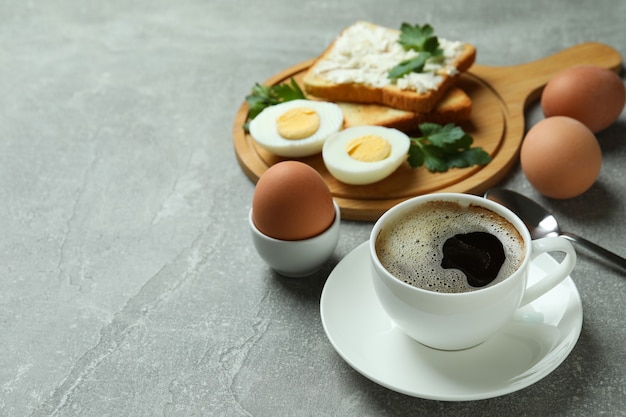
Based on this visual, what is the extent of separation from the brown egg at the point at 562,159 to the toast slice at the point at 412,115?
373 millimetres

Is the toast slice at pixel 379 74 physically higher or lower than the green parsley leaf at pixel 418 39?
lower

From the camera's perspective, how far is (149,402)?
5.20ft

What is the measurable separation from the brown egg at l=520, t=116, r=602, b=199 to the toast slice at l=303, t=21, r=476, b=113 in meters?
0.44

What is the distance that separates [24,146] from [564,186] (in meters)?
1.82

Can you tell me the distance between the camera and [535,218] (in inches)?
78.7

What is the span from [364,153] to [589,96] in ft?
2.44

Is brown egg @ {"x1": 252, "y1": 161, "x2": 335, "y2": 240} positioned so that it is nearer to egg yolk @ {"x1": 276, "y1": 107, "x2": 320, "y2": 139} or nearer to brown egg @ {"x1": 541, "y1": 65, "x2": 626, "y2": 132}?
egg yolk @ {"x1": 276, "y1": 107, "x2": 320, "y2": 139}

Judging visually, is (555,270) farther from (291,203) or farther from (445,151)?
(445,151)

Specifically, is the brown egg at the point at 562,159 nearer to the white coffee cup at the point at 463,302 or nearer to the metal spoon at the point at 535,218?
the metal spoon at the point at 535,218

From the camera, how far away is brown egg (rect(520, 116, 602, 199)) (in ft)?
6.70

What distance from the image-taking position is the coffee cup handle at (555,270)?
149 cm

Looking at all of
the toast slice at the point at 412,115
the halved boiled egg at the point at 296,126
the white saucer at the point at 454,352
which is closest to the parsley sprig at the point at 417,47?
the toast slice at the point at 412,115

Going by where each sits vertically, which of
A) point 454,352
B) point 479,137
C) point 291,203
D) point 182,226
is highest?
point 291,203

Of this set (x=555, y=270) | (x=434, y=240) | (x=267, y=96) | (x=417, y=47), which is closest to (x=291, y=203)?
(x=434, y=240)
